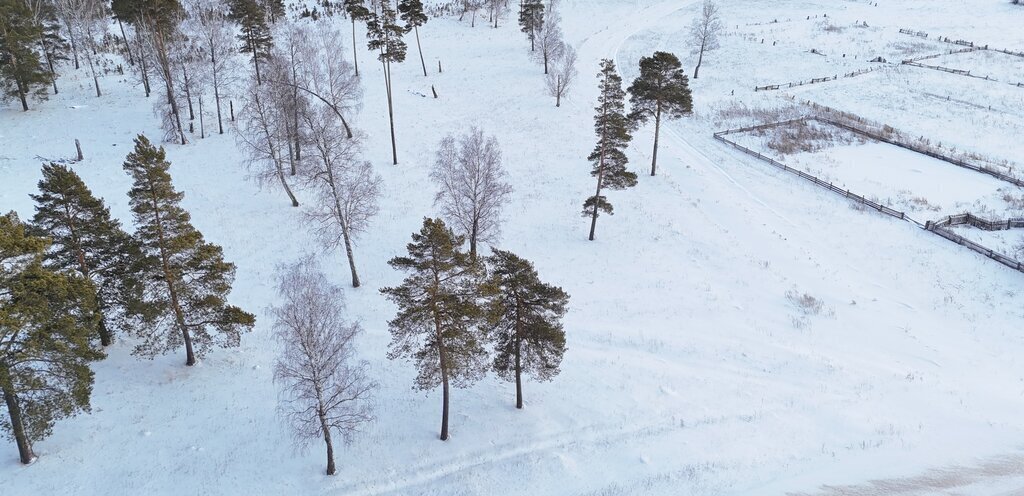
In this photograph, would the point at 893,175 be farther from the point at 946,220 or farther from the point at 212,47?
the point at 212,47

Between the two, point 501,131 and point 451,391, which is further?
point 501,131

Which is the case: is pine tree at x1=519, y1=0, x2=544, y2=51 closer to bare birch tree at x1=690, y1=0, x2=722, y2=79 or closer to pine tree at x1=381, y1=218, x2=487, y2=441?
bare birch tree at x1=690, y1=0, x2=722, y2=79

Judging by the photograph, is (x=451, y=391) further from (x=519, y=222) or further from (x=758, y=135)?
(x=758, y=135)

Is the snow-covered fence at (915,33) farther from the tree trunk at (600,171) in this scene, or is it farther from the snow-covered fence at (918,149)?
the tree trunk at (600,171)

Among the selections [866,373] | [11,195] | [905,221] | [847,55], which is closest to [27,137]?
[11,195]

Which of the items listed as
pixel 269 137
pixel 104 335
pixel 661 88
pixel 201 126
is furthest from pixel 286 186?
pixel 661 88

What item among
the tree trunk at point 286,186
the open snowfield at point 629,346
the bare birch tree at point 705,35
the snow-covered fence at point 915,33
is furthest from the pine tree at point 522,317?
the snow-covered fence at point 915,33
